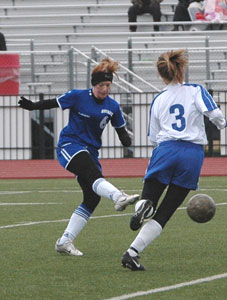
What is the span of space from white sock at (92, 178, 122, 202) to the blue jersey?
0.58m

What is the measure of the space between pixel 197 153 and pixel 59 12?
22.8 m

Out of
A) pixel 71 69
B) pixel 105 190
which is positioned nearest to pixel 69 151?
pixel 105 190

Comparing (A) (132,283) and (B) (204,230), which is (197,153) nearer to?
(A) (132,283)

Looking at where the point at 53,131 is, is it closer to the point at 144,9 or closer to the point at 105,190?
the point at 144,9

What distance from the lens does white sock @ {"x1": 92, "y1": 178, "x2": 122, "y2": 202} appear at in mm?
8141

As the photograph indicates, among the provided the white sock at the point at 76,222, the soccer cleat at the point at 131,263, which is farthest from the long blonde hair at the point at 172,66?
the white sock at the point at 76,222

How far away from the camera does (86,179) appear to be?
28.5 feet

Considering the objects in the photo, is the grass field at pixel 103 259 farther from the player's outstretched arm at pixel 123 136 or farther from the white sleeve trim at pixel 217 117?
the white sleeve trim at pixel 217 117

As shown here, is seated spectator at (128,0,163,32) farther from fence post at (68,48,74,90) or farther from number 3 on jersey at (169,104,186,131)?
number 3 on jersey at (169,104,186,131)

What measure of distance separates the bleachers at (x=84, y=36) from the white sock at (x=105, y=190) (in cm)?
1552

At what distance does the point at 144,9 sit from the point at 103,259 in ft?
65.3

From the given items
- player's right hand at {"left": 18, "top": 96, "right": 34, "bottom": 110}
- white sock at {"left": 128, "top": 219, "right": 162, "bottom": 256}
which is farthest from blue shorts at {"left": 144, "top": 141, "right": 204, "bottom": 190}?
player's right hand at {"left": 18, "top": 96, "right": 34, "bottom": 110}

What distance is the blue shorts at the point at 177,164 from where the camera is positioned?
7672 mm

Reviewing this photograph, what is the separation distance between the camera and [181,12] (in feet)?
89.2
